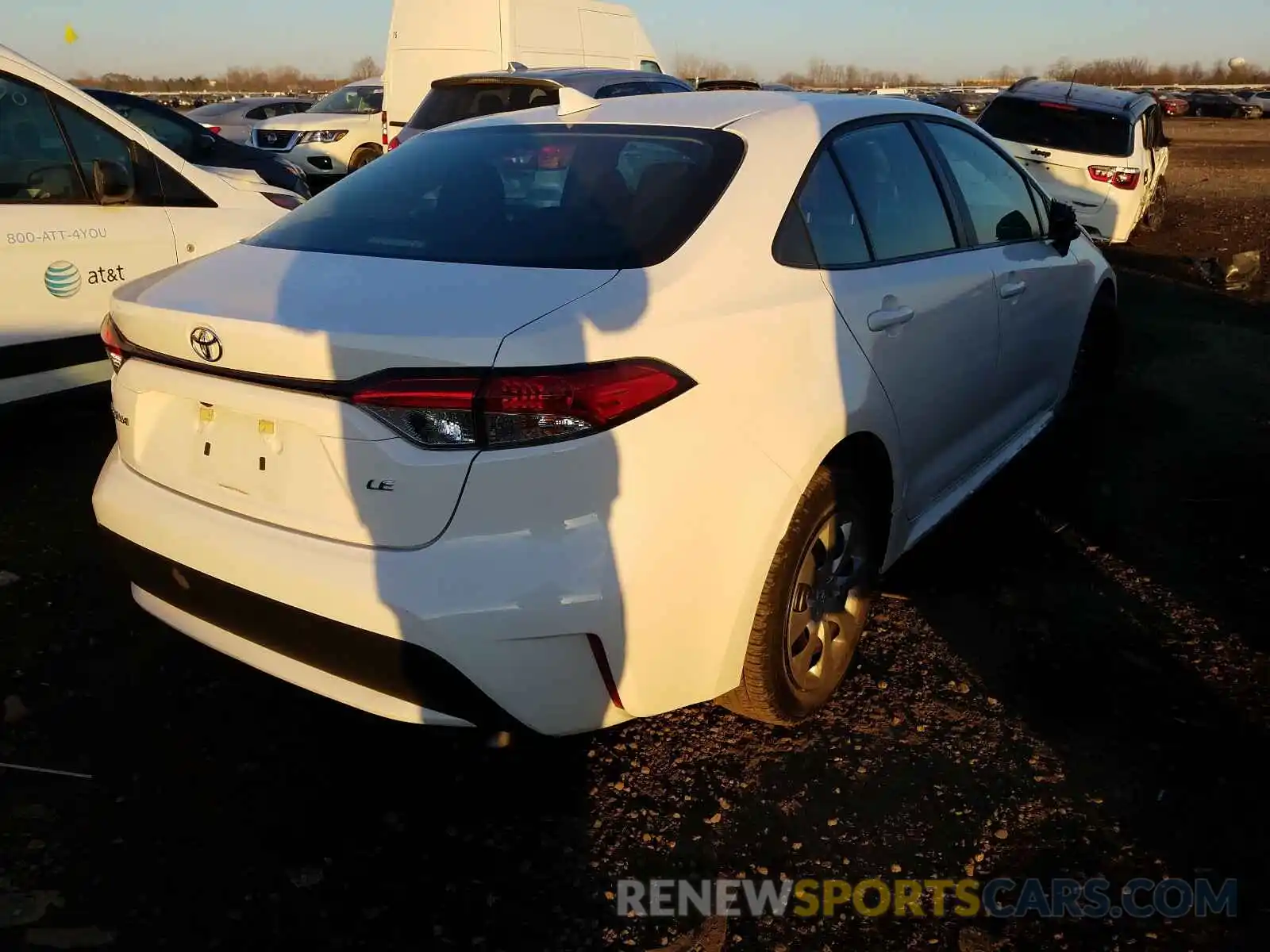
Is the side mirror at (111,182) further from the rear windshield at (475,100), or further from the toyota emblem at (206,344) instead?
the rear windshield at (475,100)

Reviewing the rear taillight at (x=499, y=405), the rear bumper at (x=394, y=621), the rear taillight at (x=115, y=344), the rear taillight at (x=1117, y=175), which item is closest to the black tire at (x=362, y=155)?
the rear taillight at (x=1117, y=175)

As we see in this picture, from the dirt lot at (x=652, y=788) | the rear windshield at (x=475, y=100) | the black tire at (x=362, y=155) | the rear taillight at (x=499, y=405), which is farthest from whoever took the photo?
the black tire at (x=362, y=155)

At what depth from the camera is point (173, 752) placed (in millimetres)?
2650

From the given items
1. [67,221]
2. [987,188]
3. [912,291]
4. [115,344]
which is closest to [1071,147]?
[987,188]

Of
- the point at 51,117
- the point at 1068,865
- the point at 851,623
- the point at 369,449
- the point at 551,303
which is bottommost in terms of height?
the point at 1068,865

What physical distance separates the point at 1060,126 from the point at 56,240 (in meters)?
9.91

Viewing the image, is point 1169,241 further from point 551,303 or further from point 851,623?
point 551,303

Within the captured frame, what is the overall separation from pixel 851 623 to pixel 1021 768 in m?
0.61

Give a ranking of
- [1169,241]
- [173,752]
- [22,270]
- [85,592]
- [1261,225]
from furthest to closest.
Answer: [1261,225] → [1169,241] → [22,270] → [85,592] → [173,752]

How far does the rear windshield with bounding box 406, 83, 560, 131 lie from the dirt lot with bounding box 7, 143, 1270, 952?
19.5ft

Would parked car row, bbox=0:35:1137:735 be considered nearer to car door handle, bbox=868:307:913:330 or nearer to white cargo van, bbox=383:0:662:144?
car door handle, bbox=868:307:913:330

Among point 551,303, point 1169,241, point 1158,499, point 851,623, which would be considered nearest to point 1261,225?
point 1169,241

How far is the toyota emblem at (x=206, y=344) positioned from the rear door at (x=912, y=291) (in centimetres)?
151

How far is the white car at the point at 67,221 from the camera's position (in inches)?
162
